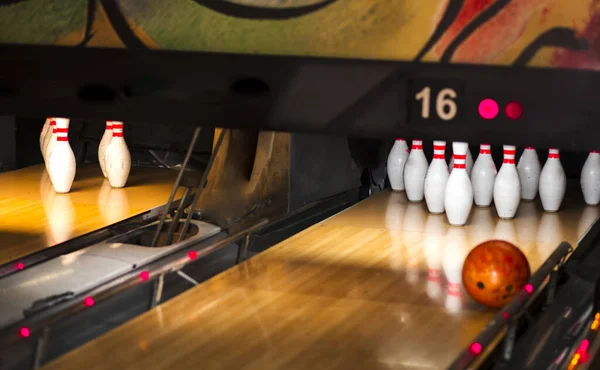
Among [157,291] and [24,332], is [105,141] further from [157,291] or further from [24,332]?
[24,332]

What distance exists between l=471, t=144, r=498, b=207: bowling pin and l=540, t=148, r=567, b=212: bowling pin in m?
0.24

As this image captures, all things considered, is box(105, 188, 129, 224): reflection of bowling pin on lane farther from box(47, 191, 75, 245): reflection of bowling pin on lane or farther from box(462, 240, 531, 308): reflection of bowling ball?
box(462, 240, 531, 308): reflection of bowling ball

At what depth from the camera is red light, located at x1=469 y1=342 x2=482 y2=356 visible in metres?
2.32

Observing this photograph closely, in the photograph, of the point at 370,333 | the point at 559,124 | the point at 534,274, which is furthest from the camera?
the point at 534,274

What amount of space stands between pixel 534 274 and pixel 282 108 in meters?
2.26

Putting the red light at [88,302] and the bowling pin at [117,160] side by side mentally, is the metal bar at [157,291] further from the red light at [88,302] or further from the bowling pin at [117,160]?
the bowling pin at [117,160]

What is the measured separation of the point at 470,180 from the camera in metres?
4.32

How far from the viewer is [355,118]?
36.2 inches

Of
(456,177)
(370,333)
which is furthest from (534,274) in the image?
(456,177)

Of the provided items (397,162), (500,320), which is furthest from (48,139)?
(500,320)

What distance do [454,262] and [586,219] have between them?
104 centimetres

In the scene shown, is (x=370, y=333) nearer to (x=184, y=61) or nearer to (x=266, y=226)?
(x=266, y=226)

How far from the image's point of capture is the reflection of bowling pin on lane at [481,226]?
12.6 feet

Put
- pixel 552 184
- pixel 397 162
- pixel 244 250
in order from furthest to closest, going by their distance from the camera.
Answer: pixel 397 162, pixel 552 184, pixel 244 250
